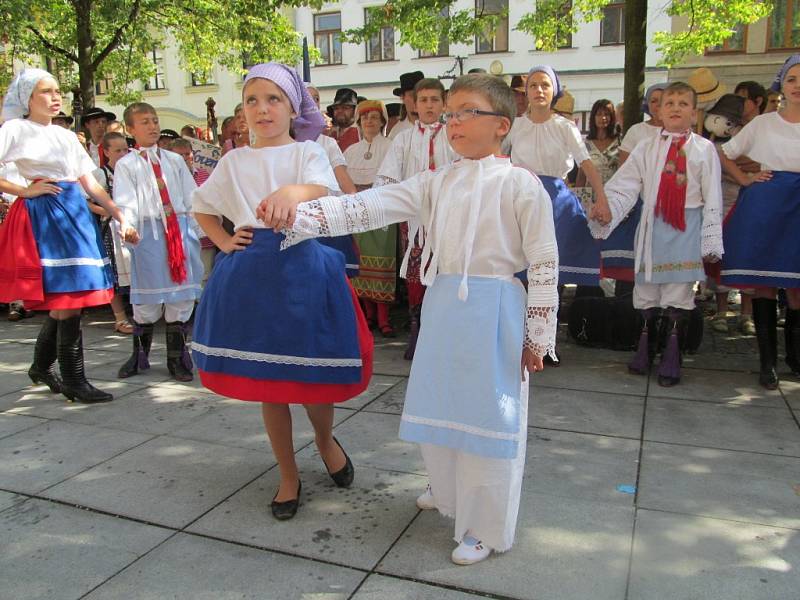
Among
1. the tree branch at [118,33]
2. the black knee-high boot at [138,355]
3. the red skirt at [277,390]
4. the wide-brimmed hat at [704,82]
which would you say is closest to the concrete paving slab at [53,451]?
the black knee-high boot at [138,355]

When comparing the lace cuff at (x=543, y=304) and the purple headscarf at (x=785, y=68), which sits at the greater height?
the purple headscarf at (x=785, y=68)

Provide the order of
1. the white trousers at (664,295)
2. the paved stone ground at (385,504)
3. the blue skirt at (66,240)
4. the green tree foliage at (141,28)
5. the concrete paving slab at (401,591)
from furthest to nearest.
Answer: the green tree foliage at (141,28), the white trousers at (664,295), the blue skirt at (66,240), the paved stone ground at (385,504), the concrete paving slab at (401,591)

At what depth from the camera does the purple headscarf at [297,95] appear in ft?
9.75

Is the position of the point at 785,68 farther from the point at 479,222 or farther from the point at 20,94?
the point at 20,94

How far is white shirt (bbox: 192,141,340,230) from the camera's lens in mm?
3012

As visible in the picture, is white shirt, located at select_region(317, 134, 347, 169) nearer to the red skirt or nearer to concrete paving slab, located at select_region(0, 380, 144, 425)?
concrete paving slab, located at select_region(0, 380, 144, 425)

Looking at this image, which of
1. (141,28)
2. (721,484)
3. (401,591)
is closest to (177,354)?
(401,591)

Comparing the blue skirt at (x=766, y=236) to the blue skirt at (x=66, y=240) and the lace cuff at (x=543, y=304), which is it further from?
the blue skirt at (x=66, y=240)

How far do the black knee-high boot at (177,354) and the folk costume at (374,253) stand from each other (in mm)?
1963

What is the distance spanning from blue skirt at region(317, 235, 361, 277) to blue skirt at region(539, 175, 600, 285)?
5.55 feet

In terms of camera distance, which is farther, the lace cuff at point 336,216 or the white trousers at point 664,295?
the white trousers at point 664,295

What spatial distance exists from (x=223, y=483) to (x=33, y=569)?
943 mm

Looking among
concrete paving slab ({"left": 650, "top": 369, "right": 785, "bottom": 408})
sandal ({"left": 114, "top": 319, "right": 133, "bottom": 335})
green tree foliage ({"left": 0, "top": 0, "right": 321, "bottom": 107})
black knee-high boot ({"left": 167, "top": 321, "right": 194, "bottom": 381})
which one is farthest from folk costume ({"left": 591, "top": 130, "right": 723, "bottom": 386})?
green tree foliage ({"left": 0, "top": 0, "right": 321, "bottom": 107})

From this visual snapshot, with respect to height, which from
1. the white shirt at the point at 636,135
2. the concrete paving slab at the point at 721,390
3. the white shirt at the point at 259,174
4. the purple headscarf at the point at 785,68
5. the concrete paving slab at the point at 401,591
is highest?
the purple headscarf at the point at 785,68
